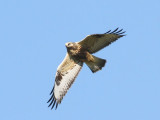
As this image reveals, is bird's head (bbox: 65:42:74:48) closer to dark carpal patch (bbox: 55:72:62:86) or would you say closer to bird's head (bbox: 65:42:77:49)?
bird's head (bbox: 65:42:77:49)

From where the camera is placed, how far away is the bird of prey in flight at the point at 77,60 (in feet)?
55.5

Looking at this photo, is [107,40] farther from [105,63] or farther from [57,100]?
[57,100]

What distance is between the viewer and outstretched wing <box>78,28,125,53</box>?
1684 centimetres

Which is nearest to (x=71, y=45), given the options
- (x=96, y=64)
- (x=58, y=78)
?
(x=96, y=64)

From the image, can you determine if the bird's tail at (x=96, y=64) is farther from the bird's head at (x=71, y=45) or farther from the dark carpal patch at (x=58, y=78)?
the dark carpal patch at (x=58, y=78)

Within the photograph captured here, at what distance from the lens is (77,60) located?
57.3 feet

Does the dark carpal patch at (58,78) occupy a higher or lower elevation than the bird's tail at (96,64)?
higher

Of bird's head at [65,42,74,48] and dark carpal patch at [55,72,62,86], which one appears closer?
bird's head at [65,42,74,48]

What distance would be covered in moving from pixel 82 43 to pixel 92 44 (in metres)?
0.28

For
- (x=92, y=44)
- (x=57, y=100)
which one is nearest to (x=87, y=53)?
(x=92, y=44)

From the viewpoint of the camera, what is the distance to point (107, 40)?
1697 centimetres

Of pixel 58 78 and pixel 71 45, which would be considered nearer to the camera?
pixel 71 45

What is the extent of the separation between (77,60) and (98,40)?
0.97 metres

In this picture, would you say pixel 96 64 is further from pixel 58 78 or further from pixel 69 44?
pixel 58 78
